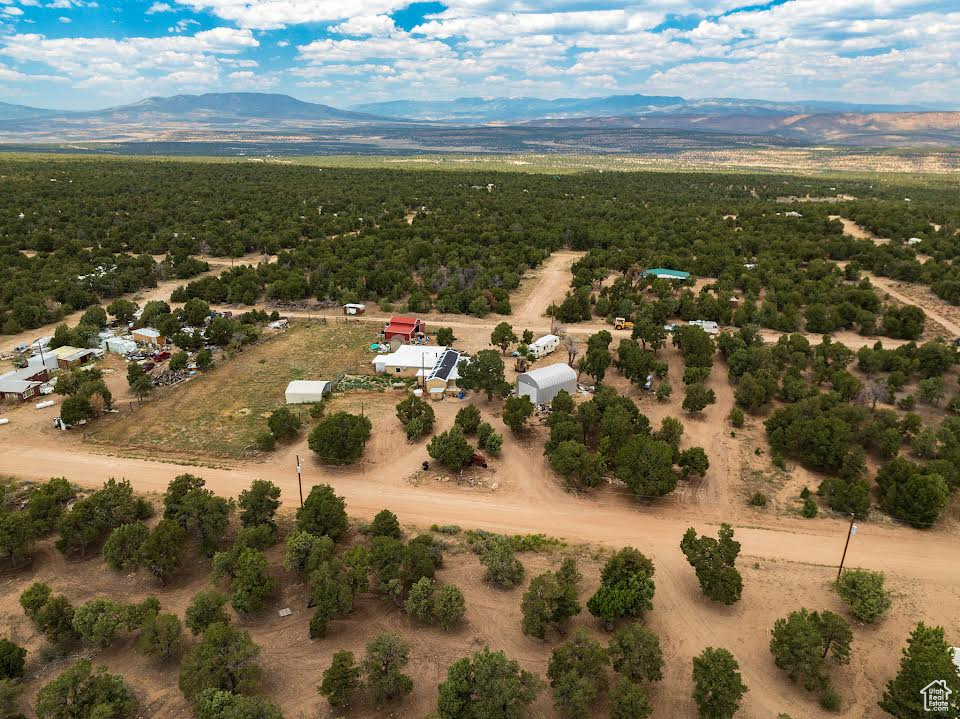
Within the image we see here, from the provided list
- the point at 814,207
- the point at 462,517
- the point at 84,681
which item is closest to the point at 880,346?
the point at 462,517

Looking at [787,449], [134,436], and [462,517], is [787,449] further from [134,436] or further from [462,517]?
[134,436]

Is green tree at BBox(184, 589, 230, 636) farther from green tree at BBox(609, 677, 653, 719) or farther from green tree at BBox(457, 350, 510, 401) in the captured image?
green tree at BBox(457, 350, 510, 401)

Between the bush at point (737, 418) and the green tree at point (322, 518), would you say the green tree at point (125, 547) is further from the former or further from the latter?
the bush at point (737, 418)

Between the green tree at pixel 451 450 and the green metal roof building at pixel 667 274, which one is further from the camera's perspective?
the green metal roof building at pixel 667 274

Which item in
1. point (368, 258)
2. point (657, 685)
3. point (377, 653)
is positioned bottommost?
point (657, 685)

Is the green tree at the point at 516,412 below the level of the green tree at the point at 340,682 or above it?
above

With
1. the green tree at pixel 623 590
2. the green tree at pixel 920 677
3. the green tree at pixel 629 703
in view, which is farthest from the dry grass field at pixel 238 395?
the green tree at pixel 920 677
